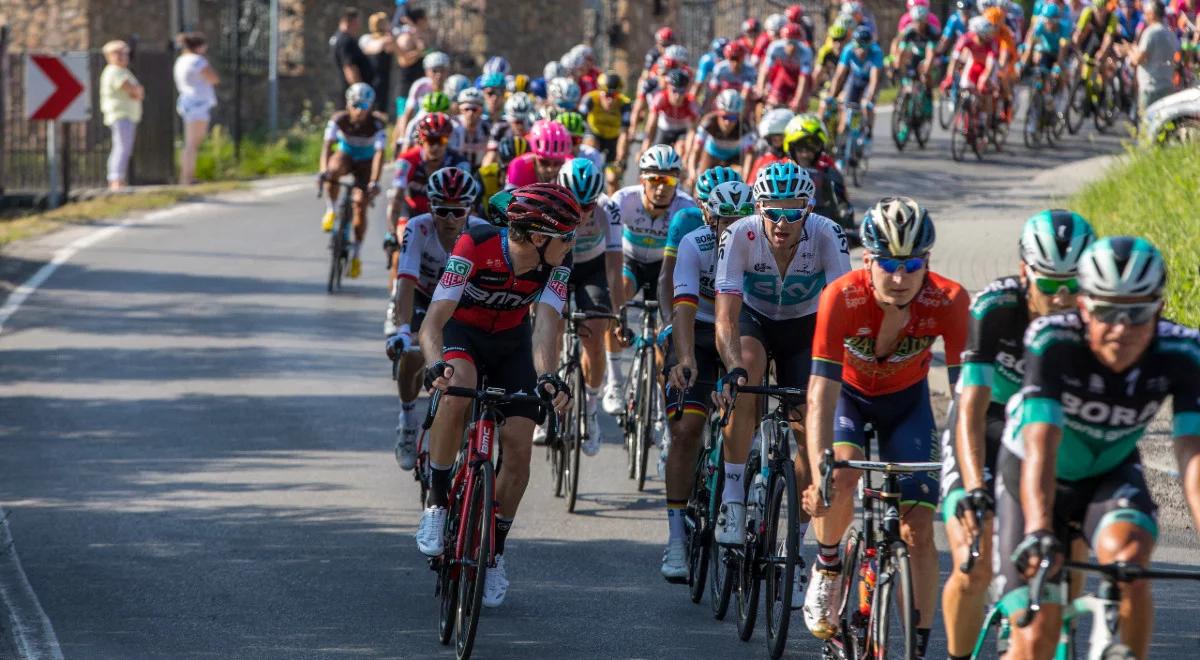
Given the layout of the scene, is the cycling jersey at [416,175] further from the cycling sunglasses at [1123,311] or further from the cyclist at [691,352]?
→ the cycling sunglasses at [1123,311]

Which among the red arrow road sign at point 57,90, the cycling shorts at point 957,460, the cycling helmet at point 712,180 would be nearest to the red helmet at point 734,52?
the red arrow road sign at point 57,90

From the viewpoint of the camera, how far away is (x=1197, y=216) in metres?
15.0

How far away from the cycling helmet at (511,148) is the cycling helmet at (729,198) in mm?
4881

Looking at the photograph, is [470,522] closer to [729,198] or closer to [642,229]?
[729,198]

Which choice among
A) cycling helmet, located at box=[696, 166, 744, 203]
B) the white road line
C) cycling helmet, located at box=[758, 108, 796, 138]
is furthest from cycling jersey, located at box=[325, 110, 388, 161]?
the white road line

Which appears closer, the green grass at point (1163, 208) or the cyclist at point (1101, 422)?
the cyclist at point (1101, 422)

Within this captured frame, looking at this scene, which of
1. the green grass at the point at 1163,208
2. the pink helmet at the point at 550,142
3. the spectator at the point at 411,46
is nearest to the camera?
the pink helmet at the point at 550,142

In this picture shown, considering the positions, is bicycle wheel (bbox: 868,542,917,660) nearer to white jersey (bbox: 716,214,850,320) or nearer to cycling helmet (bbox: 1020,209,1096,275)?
cycling helmet (bbox: 1020,209,1096,275)

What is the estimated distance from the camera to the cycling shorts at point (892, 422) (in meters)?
7.12

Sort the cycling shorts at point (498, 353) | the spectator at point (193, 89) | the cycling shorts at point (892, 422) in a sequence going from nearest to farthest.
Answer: the cycling shorts at point (892, 422) < the cycling shorts at point (498, 353) < the spectator at point (193, 89)

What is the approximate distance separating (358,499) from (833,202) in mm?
3713

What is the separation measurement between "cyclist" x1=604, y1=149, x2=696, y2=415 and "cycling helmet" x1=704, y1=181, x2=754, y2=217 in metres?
1.86

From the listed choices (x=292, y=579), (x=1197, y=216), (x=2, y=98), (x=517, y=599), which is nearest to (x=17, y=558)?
(x=292, y=579)

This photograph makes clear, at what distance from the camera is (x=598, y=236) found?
11.6 meters
